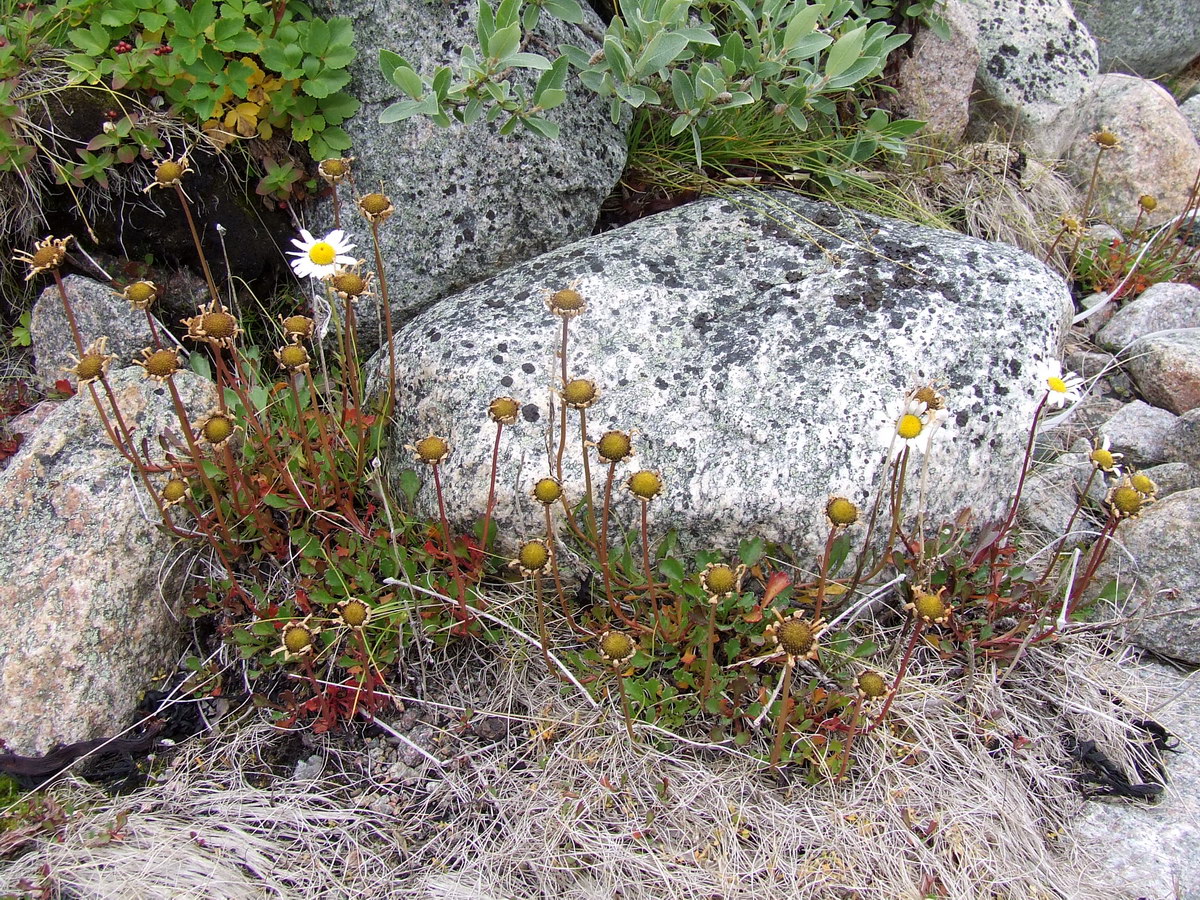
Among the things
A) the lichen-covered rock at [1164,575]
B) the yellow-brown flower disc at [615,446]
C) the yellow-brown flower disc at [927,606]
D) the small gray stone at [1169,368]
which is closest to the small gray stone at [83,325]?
the yellow-brown flower disc at [615,446]

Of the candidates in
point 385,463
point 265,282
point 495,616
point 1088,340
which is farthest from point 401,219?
point 1088,340

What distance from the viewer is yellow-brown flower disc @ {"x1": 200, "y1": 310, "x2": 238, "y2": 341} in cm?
240

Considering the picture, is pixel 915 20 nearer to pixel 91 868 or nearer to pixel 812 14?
pixel 812 14

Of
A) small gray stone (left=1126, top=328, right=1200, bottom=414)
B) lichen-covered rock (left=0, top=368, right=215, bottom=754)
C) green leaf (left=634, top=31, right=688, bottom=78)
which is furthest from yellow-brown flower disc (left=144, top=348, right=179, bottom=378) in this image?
small gray stone (left=1126, top=328, right=1200, bottom=414)

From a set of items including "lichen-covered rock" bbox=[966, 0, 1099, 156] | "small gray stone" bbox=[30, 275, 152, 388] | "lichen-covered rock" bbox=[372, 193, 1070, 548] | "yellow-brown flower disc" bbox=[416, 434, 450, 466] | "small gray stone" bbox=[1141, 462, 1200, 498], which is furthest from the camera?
"lichen-covered rock" bbox=[966, 0, 1099, 156]

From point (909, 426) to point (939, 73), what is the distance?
273 centimetres

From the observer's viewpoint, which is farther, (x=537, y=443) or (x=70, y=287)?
(x=70, y=287)

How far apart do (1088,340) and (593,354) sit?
261cm

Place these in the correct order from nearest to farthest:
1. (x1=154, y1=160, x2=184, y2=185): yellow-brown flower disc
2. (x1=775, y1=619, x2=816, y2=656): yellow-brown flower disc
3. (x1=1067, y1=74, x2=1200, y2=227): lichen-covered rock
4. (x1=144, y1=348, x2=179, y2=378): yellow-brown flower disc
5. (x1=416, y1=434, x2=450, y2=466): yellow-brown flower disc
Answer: (x1=775, y1=619, x2=816, y2=656): yellow-brown flower disc
(x1=416, y1=434, x2=450, y2=466): yellow-brown flower disc
(x1=144, y1=348, x2=179, y2=378): yellow-brown flower disc
(x1=154, y1=160, x2=184, y2=185): yellow-brown flower disc
(x1=1067, y1=74, x2=1200, y2=227): lichen-covered rock

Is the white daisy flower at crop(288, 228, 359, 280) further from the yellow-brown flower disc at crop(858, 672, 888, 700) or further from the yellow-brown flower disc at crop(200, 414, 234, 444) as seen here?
the yellow-brown flower disc at crop(858, 672, 888, 700)

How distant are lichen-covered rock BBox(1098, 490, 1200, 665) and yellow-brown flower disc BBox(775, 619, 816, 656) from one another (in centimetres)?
134

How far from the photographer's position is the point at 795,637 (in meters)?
2.00

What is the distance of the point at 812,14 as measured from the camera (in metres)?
3.15

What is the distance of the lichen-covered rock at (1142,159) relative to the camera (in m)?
4.68
